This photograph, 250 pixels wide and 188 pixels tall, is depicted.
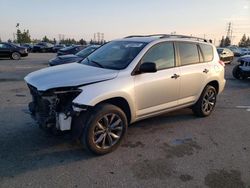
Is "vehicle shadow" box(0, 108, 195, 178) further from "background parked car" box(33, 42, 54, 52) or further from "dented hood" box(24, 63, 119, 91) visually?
"background parked car" box(33, 42, 54, 52)

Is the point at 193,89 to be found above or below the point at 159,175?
above

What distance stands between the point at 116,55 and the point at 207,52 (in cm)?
237

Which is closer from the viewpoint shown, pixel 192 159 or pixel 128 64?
pixel 192 159

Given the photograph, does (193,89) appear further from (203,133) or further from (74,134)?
(74,134)

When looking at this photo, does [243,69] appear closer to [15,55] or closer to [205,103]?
[205,103]

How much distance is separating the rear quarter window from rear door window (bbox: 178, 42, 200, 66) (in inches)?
10.4

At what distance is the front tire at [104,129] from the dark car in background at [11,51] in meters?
19.9

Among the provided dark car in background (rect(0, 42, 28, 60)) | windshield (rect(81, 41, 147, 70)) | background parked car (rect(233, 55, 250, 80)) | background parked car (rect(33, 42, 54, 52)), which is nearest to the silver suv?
windshield (rect(81, 41, 147, 70))

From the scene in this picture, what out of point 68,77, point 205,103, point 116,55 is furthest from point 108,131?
point 205,103

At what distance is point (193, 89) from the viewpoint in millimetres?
5633

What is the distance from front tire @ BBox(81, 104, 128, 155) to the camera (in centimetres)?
391

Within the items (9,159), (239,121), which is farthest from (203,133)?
(9,159)

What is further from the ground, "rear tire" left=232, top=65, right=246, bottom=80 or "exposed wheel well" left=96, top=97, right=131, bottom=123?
"exposed wheel well" left=96, top=97, right=131, bottom=123

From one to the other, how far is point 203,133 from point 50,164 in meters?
3.00
